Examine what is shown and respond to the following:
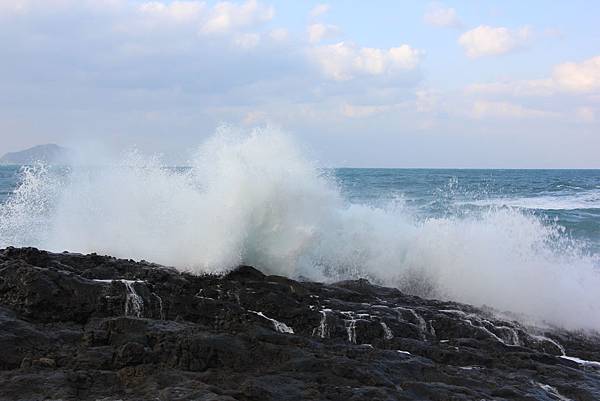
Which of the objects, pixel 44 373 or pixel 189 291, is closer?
Answer: pixel 44 373

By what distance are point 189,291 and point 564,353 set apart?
5.38 metres

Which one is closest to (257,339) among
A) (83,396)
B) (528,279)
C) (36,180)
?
(83,396)

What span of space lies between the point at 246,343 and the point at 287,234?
20.2ft

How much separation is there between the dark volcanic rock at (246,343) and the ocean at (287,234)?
1.79 m

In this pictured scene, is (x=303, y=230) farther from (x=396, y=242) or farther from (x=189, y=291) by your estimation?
(x=189, y=291)

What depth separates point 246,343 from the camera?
20.1 feet

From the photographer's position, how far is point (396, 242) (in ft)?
44.7

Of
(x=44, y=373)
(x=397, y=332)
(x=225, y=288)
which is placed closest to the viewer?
(x=44, y=373)

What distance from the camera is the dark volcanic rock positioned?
5.21 meters

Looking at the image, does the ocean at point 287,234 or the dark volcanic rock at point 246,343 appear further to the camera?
the ocean at point 287,234

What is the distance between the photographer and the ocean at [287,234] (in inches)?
446

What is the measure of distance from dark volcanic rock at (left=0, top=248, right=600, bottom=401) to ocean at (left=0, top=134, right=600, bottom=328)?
1789 millimetres

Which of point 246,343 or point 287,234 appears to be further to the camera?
point 287,234

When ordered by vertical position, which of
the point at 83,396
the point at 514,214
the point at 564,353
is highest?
the point at 514,214
